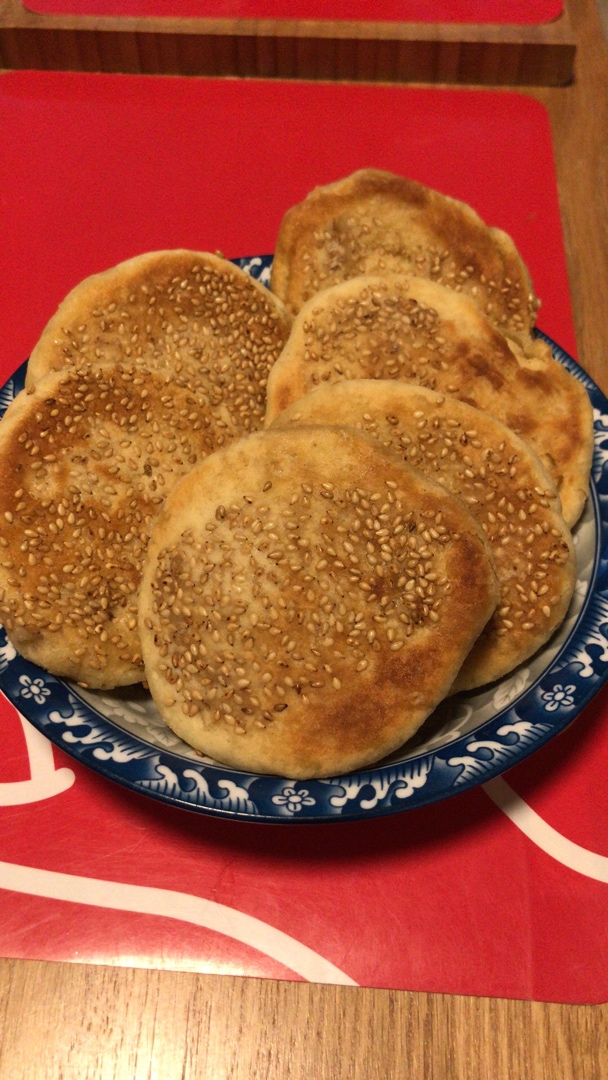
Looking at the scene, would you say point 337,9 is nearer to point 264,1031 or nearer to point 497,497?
point 497,497

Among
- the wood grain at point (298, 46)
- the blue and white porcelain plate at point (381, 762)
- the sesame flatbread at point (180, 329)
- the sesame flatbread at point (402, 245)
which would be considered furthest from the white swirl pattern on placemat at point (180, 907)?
the wood grain at point (298, 46)

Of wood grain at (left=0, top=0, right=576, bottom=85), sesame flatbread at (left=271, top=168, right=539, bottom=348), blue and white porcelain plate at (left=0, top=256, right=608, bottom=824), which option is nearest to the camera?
blue and white porcelain plate at (left=0, top=256, right=608, bottom=824)

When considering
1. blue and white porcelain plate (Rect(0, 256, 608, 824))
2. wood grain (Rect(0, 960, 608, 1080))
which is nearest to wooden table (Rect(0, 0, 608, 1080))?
wood grain (Rect(0, 960, 608, 1080))

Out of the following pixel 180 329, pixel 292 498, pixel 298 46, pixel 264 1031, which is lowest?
pixel 264 1031

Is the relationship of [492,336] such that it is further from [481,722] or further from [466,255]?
[481,722]

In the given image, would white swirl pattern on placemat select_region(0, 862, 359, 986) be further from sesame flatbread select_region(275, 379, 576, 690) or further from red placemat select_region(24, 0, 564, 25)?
red placemat select_region(24, 0, 564, 25)

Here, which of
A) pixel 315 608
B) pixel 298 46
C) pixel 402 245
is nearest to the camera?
pixel 315 608

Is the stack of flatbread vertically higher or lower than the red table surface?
higher

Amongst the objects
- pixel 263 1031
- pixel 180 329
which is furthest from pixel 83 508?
pixel 263 1031
